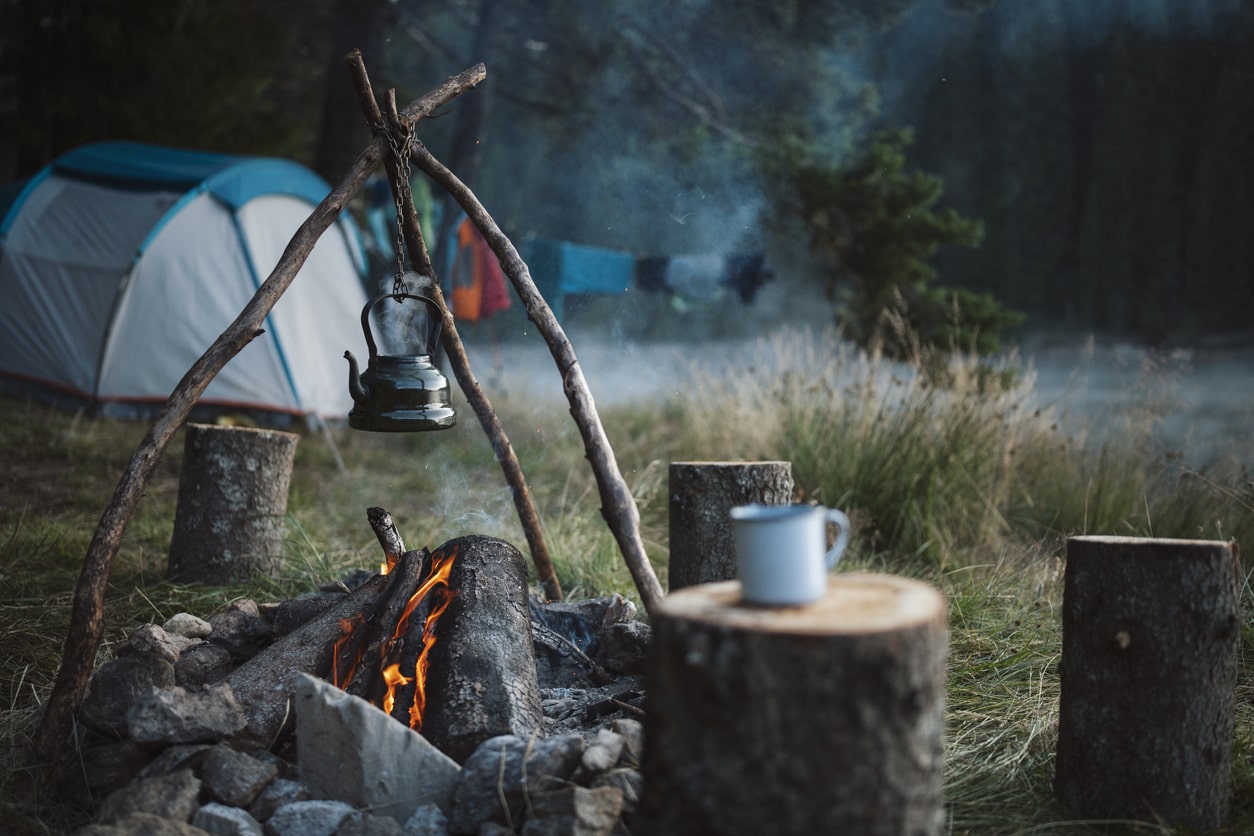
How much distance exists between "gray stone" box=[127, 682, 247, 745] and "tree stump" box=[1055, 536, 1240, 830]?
176 cm

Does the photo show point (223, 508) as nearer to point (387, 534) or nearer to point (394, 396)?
point (387, 534)

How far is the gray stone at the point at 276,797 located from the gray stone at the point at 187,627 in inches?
31.4

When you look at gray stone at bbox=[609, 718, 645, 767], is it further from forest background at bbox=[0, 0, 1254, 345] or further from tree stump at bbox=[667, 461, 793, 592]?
forest background at bbox=[0, 0, 1254, 345]

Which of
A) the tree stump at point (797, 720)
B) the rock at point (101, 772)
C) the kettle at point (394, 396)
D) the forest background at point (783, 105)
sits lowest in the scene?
the rock at point (101, 772)

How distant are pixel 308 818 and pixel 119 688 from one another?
24.9 inches

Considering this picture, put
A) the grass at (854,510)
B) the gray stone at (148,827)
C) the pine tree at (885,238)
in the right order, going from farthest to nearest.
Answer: the pine tree at (885,238), the grass at (854,510), the gray stone at (148,827)

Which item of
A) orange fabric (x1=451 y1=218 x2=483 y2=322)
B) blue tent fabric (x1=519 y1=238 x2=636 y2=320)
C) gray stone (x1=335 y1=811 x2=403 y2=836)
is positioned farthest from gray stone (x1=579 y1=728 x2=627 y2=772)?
orange fabric (x1=451 y1=218 x2=483 y2=322)

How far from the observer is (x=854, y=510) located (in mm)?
4496

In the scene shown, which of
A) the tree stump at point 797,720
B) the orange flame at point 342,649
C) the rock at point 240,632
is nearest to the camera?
the tree stump at point 797,720

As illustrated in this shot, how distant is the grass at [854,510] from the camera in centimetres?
249

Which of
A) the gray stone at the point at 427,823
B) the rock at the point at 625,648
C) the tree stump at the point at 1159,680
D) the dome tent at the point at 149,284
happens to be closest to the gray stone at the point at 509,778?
the gray stone at the point at 427,823

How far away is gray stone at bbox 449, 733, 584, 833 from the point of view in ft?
6.10

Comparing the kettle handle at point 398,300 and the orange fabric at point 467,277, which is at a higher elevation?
the orange fabric at point 467,277

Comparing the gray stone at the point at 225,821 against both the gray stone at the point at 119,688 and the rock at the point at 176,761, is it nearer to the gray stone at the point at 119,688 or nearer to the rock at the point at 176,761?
the rock at the point at 176,761
